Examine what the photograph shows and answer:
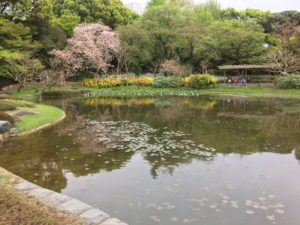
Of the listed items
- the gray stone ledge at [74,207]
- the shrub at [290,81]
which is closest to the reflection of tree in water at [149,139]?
the gray stone ledge at [74,207]

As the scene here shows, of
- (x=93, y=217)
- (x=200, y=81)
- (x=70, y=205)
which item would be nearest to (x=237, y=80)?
(x=200, y=81)

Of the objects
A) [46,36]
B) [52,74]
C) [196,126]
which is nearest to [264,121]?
[196,126]

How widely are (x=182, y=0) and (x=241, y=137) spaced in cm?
5888

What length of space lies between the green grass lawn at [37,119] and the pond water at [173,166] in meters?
0.83

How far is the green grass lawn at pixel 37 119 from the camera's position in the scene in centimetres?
1786

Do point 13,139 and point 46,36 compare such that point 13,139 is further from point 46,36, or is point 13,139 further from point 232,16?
point 232,16

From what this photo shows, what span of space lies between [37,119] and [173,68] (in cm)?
2635

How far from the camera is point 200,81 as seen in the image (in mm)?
40000

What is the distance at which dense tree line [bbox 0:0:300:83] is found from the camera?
38.3m

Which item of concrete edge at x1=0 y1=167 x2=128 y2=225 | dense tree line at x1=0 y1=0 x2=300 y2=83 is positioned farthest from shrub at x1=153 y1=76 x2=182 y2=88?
concrete edge at x1=0 y1=167 x2=128 y2=225

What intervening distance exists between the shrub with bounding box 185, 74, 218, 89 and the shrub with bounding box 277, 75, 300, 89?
7.67 m

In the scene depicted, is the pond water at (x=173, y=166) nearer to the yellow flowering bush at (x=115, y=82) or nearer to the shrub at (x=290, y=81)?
the shrub at (x=290, y=81)

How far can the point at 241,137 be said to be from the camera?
16.8 m

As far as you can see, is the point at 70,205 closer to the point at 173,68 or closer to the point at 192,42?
the point at 173,68
